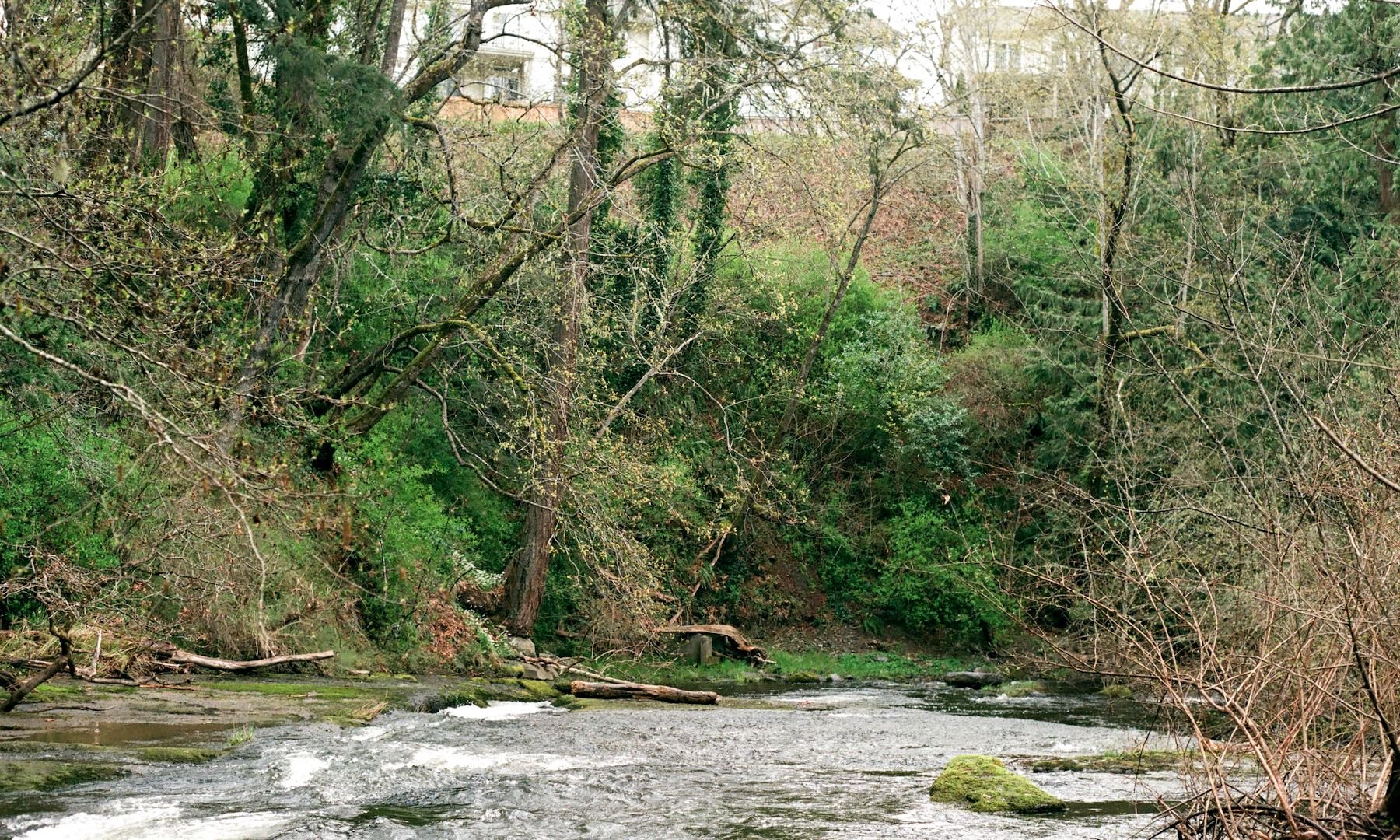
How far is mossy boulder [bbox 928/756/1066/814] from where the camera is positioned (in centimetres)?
1046

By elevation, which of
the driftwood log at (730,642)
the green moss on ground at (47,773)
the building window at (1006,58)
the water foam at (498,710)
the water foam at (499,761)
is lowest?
the driftwood log at (730,642)

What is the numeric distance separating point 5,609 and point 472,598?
1048 centimetres

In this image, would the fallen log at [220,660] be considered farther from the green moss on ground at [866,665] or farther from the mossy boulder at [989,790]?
the green moss on ground at [866,665]

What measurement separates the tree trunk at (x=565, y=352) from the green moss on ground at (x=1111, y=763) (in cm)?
617

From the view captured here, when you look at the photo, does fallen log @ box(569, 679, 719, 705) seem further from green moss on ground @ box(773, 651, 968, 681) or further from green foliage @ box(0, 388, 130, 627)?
green moss on ground @ box(773, 651, 968, 681)

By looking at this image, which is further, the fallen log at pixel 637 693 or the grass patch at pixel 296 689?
the fallen log at pixel 637 693

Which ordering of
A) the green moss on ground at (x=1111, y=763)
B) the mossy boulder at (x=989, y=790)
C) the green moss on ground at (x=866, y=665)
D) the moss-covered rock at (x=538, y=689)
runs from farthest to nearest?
the green moss on ground at (x=866, y=665) → the moss-covered rock at (x=538, y=689) → the green moss on ground at (x=1111, y=763) → the mossy boulder at (x=989, y=790)

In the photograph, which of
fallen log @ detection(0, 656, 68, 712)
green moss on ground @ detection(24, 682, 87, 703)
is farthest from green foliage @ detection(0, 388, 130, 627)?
fallen log @ detection(0, 656, 68, 712)

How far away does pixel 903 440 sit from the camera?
104 feet

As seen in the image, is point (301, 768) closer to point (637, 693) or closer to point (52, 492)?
point (52, 492)

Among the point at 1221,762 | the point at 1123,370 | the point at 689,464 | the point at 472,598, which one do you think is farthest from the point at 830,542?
the point at 1221,762

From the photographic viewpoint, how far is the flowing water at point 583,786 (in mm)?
8812

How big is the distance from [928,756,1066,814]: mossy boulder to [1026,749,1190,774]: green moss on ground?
1.62 metres

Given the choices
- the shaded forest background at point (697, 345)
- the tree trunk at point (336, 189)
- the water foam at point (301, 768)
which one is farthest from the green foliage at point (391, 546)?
the water foam at point (301, 768)
